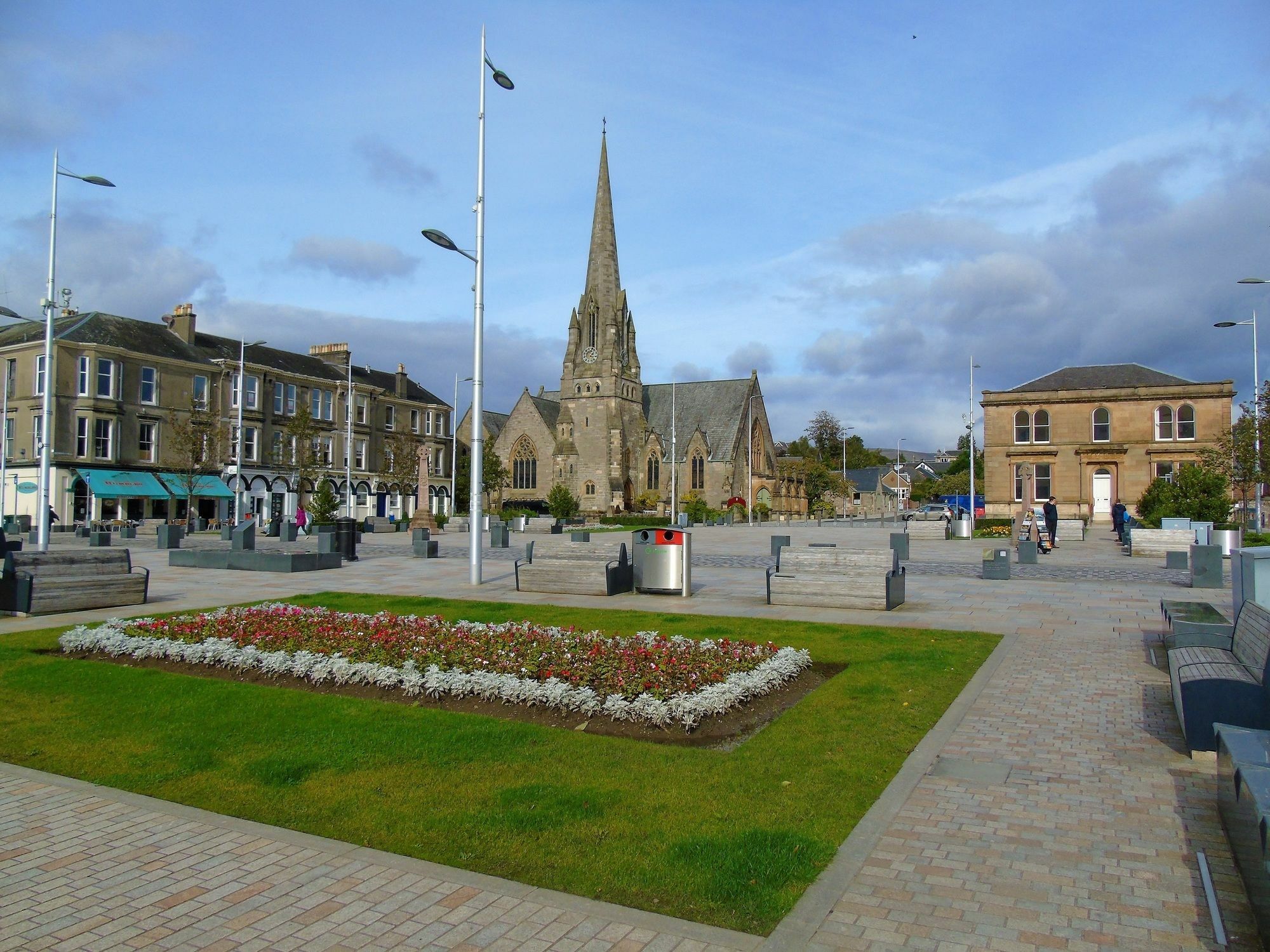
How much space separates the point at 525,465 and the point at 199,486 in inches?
1466

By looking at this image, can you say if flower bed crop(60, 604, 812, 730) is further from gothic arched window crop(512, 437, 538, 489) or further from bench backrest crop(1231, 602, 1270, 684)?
gothic arched window crop(512, 437, 538, 489)

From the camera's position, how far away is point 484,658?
904 centimetres

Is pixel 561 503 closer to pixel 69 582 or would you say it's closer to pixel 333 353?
Result: pixel 333 353

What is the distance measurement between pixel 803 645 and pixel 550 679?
13.0 feet

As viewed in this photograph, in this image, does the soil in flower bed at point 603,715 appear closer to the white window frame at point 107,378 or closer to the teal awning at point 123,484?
Answer: the teal awning at point 123,484

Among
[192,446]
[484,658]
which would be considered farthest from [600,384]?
[484,658]

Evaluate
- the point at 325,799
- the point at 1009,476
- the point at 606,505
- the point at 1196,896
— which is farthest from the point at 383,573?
the point at 606,505

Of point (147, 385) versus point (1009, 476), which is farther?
point (1009, 476)

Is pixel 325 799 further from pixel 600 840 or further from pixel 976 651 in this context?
pixel 976 651

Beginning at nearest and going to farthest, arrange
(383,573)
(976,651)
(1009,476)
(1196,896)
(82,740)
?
(1196,896) → (82,740) → (976,651) → (383,573) → (1009,476)

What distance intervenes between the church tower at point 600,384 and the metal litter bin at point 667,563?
6120cm

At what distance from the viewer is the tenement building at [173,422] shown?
156ft

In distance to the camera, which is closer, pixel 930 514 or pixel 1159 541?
pixel 1159 541

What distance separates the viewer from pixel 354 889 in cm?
441
